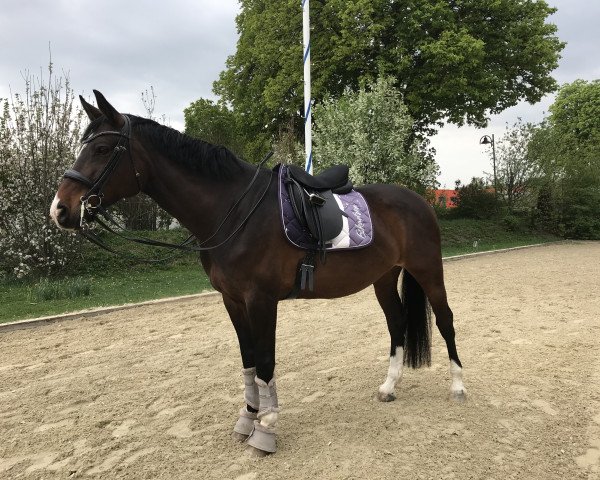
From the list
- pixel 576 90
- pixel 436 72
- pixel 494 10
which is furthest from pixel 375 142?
pixel 576 90

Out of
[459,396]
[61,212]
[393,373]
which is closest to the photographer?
[61,212]

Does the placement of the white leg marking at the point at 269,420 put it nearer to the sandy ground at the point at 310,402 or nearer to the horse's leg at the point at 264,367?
the horse's leg at the point at 264,367

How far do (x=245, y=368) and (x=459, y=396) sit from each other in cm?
195

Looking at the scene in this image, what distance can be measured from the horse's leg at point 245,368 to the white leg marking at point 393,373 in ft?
4.06

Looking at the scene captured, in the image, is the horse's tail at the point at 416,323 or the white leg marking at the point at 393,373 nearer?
the white leg marking at the point at 393,373

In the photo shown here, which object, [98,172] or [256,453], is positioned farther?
[256,453]

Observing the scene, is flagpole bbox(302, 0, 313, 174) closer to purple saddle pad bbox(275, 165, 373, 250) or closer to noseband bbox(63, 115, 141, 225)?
purple saddle pad bbox(275, 165, 373, 250)

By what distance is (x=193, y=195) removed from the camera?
3.09 meters

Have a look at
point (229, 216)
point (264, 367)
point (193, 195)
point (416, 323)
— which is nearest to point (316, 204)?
point (229, 216)

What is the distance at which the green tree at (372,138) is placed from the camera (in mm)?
15719

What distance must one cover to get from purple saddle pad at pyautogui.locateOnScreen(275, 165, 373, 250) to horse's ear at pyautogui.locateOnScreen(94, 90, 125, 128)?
3.84 ft

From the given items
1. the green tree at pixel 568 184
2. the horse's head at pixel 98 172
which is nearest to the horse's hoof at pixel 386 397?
the horse's head at pixel 98 172

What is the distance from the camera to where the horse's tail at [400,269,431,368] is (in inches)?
165

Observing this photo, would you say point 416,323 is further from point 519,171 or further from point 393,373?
point 519,171
